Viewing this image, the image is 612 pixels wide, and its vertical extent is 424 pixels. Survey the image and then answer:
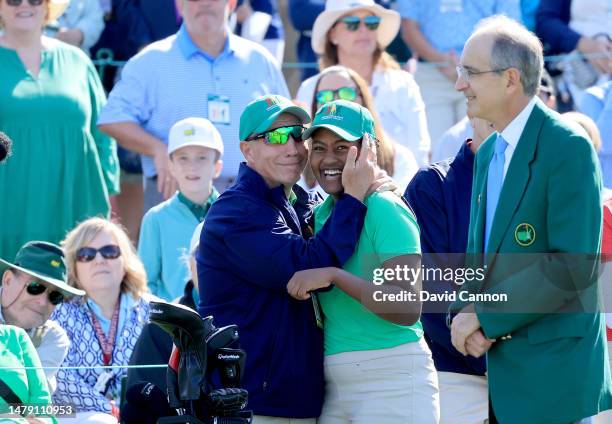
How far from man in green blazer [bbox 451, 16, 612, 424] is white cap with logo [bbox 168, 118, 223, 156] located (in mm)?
3634

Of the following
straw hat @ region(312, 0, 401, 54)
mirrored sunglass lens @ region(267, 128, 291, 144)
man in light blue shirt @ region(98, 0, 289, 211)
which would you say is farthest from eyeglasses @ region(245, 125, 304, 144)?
straw hat @ region(312, 0, 401, 54)

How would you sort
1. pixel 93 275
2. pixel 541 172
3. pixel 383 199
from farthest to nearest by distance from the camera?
pixel 93 275 → pixel 383 199 → pixel 541 172

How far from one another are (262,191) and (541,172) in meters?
1.12

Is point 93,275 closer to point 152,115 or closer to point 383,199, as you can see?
point 152,115

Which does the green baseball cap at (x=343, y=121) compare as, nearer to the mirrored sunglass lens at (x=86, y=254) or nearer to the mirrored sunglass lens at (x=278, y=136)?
the mirrored sunglass lens at (x=278, y=136)

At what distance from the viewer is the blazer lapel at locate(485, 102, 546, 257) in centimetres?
491

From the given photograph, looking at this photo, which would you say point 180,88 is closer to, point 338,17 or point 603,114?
point 338,17

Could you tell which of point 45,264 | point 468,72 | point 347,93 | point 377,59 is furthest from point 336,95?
point 468,72

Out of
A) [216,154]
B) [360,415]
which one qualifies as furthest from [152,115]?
[360,415]

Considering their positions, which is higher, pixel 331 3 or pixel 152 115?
pixel 331 3

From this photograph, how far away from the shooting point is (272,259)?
5113 mm

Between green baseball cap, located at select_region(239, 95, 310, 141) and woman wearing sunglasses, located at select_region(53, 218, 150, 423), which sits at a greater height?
green baseball cap, located at select_region(239, 95, 310, 141)

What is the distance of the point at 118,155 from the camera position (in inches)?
396

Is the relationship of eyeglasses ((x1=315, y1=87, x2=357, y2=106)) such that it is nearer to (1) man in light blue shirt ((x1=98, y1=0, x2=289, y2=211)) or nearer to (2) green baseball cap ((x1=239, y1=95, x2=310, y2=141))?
(1) man in light blue shirt ((x1=98, y1=0, x2=289, y2=211))
